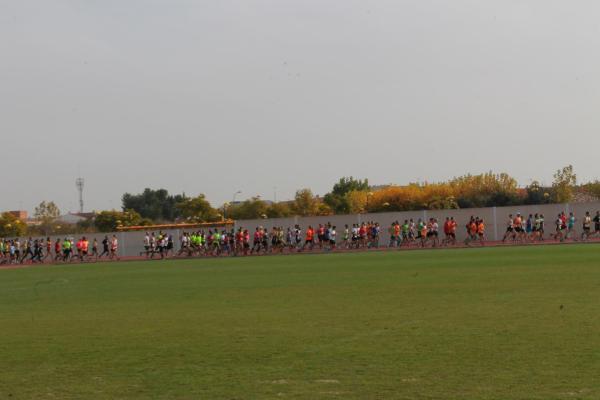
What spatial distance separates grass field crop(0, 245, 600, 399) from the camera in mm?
7426

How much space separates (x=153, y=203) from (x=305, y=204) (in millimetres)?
52610

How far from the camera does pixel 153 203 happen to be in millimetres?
131625

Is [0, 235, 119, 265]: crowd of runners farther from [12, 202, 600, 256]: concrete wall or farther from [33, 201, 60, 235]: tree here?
[33, 201, 60, 235]: tree

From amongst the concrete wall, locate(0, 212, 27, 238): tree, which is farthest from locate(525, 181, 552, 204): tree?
locate(0, 212, 27, 238): tree

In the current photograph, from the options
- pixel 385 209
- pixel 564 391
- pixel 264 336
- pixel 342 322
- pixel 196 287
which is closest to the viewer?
pixel 564 391

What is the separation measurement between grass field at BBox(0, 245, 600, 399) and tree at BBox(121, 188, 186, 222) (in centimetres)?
11278

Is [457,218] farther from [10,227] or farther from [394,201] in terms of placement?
[10,227]

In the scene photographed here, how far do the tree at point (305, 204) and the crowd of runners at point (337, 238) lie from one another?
30.6 meters

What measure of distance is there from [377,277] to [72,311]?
8.73 meters

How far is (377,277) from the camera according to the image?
21422 mm

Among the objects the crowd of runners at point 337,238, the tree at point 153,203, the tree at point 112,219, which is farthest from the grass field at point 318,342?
the tree at point 153,203

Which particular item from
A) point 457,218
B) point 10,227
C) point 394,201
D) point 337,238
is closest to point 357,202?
point 394,201

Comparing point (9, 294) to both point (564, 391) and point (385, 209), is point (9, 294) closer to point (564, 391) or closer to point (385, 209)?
point (564, 391)

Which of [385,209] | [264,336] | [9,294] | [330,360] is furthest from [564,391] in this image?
[385,209]
